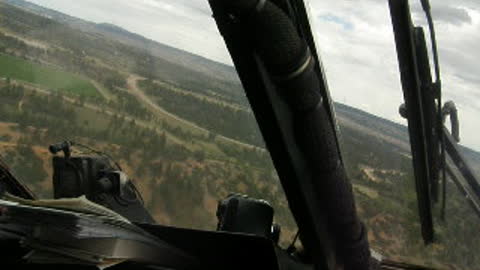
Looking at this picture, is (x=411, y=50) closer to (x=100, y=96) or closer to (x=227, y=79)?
(x=227, y=79)

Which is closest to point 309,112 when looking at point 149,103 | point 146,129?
point 149,103

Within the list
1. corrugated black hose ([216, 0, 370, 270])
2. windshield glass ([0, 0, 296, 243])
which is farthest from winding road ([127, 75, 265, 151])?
corrugated black hose ([216, 0, 370, 270])

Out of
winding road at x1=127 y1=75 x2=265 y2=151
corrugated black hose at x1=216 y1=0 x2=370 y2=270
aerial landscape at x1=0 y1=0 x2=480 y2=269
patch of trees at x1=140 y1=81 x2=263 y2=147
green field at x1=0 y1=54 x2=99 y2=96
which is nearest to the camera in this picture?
corrugated black hose at x1=216 y1=0 x2=370 y2=270

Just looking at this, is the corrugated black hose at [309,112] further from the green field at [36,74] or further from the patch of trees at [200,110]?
the green field at [36,74]

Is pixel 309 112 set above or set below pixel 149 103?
Result: above

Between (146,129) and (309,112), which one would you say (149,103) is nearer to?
(146,129)

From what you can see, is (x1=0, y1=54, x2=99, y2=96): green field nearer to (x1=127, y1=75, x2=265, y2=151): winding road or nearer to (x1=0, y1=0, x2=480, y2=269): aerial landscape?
(x1=0, y1=0, x2=480, y2=269): aerial landscape

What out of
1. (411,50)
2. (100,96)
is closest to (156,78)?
(100,96)
